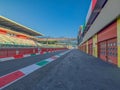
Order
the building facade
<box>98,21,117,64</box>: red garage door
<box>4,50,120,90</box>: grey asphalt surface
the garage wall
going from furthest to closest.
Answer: <box>98,21,117,64</box>: red garage door
the building facade
the garage wall
<box>4,50,120,90</box>: grey asphalt surface

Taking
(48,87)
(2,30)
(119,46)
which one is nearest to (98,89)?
(48,87)

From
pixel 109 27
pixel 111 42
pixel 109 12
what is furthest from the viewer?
pixel 109 27

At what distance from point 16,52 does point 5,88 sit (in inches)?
567

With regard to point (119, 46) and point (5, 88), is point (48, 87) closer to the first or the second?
point (5, 88)

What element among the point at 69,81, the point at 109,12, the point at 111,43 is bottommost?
the point at 69,81

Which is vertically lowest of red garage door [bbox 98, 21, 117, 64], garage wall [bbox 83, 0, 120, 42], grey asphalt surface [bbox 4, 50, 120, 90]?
grey asphalt surface [bbox 4, 50, 120, 90]

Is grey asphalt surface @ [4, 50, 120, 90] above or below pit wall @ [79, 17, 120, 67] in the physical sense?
below

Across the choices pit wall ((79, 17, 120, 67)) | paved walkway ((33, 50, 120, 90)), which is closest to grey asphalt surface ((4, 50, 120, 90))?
paved walkway ((33, 50, 120, 90))

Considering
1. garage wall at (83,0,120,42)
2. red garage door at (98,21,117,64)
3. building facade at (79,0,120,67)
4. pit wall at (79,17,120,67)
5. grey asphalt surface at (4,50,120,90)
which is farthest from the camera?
red garage door at (98,21,117,64)

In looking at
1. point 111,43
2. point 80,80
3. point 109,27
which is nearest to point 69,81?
point 80,80

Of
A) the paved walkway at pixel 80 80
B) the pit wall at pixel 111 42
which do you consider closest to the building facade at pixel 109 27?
the pit wall at pixel 111 42

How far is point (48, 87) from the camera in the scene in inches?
208

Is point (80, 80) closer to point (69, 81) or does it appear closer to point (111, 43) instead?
point (69, 81)

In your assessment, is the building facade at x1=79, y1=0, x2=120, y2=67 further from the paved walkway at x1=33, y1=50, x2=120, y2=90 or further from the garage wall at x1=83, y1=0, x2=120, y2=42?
the paved walkway at x1=33, y1=50, x2=120, y2=90
